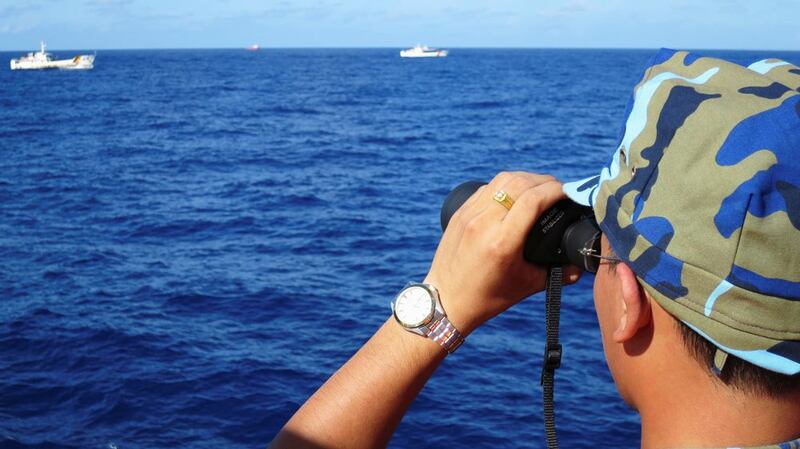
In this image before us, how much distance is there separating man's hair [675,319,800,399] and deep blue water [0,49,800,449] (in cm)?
779

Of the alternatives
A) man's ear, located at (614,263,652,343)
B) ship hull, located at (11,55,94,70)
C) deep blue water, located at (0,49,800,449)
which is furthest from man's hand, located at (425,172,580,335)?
ship hull, located at (11,55,94,70)

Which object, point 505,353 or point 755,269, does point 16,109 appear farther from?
point 755,269

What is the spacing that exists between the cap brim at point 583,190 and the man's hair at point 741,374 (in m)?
0.29

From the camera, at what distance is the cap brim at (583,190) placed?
1521 millimetres

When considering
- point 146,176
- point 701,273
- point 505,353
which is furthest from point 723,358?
point 146,176

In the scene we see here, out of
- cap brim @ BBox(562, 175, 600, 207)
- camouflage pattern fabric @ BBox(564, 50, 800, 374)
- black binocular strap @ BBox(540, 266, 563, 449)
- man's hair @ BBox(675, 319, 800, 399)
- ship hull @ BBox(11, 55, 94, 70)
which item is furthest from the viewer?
ship hull @ BBox(11, 55, 94, 70)

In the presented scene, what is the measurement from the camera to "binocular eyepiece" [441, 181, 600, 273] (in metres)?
1.61

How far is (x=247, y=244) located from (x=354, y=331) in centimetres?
577

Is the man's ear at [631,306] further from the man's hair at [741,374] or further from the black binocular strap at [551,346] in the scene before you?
the black binocular strap at [551,346]

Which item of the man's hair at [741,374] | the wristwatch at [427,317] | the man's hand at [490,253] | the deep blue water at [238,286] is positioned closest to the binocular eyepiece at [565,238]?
the man's hand at [490,253]

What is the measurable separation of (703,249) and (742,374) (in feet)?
0.73

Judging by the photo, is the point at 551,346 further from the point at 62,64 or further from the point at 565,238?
the point at 62,64

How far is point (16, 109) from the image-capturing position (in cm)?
4722

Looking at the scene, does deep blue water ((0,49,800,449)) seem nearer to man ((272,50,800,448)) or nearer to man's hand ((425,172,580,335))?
man's hand ((425,172,580,335))
